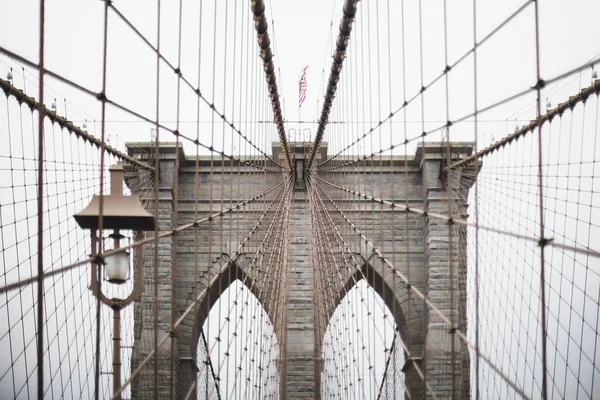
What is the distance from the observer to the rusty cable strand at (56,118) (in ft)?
14.7

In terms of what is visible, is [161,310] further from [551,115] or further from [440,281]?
[551,115]

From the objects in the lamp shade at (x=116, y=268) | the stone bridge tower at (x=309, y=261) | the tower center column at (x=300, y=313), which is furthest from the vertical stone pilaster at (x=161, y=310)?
the lamp shade at (x=116, y=268)

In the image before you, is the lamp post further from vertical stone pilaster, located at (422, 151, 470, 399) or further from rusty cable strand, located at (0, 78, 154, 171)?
vertical stone pilaster, located at (422, 151, 470, 399)

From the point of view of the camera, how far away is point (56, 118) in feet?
21.2

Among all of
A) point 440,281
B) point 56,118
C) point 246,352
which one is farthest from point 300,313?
point 56,118


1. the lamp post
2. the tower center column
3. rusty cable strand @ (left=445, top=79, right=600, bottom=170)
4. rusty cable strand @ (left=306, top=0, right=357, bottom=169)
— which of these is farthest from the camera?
the tower center column

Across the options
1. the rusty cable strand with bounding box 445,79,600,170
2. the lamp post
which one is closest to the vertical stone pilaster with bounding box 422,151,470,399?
the rusty cable strand with bounding box 445,79,600,170

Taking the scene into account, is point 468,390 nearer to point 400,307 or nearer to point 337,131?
point 400,307

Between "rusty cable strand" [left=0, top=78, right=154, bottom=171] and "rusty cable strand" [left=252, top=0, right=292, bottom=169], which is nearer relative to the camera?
"rusty cable strand" [left=0, top=78, right=154, bottom=171]

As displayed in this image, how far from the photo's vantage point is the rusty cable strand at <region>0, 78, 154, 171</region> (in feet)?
14.7

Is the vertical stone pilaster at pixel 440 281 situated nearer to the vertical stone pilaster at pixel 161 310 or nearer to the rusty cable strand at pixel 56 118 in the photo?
the vertical stone pilaster at pixel 161 310

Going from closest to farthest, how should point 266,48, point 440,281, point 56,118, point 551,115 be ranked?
point 551,115, point 56,118, point 266,48, point 440,281

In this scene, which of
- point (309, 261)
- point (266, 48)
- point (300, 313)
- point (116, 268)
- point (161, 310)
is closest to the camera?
point (116, 268)


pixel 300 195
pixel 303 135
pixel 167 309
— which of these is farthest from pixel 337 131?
pixel 167 309
